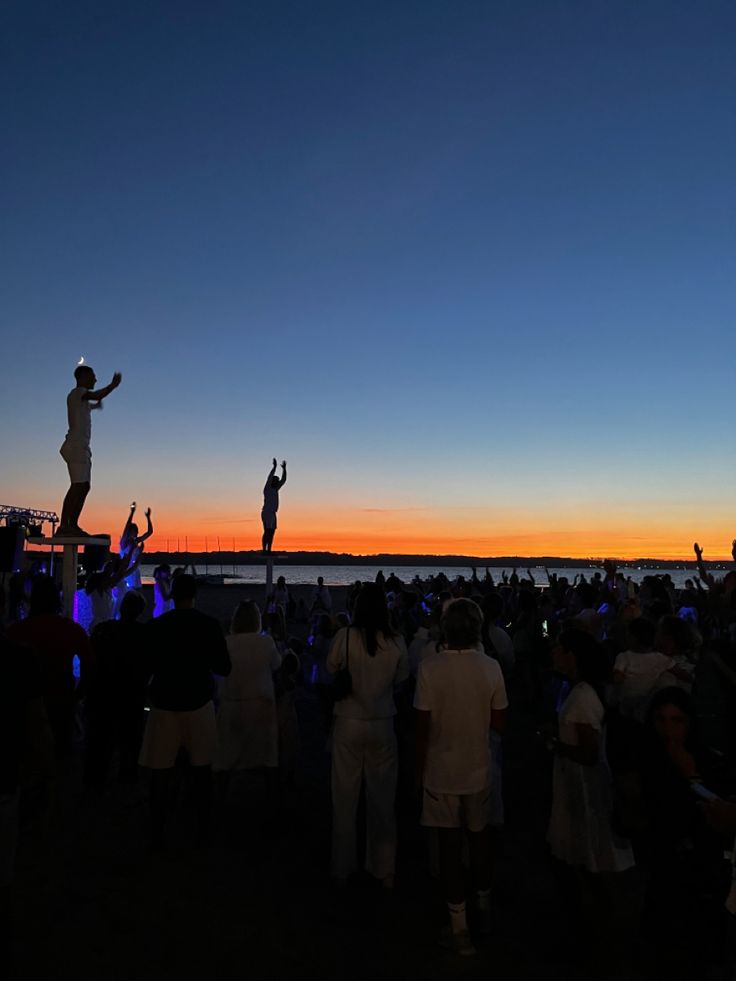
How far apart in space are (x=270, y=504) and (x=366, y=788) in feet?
38.6

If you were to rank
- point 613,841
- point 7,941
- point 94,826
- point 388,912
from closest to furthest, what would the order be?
point 7,941 < point 613,841 < point 388,912 < point 94,826

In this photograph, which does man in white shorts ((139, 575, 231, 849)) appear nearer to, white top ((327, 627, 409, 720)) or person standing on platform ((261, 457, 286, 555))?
white top ((327, 627, 409, 720))

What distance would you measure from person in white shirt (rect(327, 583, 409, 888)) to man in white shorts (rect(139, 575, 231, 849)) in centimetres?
105

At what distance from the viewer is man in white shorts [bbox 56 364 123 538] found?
833cm

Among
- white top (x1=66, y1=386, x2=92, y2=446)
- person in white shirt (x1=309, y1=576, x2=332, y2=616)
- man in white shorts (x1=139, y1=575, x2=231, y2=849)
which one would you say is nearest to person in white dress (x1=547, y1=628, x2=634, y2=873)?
man in white shorts (x1=139, y1=575, x2=231, y2=849)

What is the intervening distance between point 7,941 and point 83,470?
660 centimetres

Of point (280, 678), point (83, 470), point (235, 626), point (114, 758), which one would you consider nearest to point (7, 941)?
point (235, 626)

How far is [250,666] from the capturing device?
580cm

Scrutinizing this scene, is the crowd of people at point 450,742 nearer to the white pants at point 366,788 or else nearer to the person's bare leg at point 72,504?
the white pants at point 366,788

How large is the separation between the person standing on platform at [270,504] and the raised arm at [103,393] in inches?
286

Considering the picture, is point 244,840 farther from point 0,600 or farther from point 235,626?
point 0,600

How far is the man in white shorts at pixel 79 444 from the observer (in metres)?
8.33

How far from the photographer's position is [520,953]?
3.82m

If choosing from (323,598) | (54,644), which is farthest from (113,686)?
(323,598)
